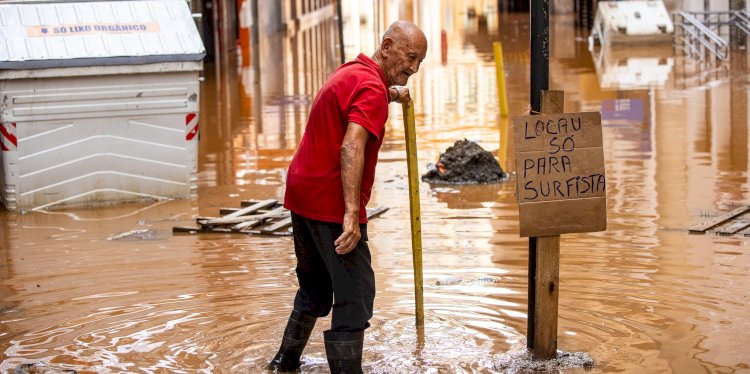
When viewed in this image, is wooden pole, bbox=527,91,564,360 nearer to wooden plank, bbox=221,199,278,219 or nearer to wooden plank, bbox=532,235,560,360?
wooden plank, bbox=532,235,560,360

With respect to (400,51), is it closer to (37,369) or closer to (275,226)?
(37,369)

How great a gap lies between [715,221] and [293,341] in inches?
187

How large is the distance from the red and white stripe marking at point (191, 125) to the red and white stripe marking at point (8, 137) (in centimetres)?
150

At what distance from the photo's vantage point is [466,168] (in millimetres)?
12438

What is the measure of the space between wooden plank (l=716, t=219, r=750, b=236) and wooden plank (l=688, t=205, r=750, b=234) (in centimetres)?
9

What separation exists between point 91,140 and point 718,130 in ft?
26.9

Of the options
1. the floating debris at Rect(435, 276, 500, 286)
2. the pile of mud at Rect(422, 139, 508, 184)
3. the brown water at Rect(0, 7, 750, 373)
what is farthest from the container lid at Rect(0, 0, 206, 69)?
the floating debris at Rect(435, 276, 500, 286)

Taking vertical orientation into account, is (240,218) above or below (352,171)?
below

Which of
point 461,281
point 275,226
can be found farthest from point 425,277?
point 275,226

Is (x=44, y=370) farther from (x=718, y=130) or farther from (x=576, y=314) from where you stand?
(x=718, y=130)

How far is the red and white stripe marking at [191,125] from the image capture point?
11.6 metres

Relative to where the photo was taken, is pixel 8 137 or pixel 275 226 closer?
pixel 275 226

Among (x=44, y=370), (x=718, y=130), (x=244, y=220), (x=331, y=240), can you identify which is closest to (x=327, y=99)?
(x=331, y=240)

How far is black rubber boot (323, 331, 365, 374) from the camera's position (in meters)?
5.76
